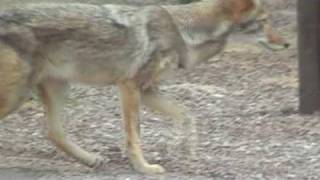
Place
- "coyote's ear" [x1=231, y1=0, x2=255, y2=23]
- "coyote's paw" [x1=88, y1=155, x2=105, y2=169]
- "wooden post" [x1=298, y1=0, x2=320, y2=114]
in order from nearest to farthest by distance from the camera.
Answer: "coyote's paw" [x1=88, y1=155, x2=105, y2=169] < "coyote's ear" [x1=231, y1=0, x2=255, y2=23] < "wooden post" [x1=298, y1=0, x2=320, y2=114]

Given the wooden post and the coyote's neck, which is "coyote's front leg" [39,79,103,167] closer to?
the coyote's neck

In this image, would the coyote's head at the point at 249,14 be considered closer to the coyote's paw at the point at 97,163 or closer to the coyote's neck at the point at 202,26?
the coyote's neck at the point at 202,26

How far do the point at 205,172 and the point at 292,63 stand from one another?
555 centimetres

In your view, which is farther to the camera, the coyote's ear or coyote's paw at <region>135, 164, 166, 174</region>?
the coyote's ear

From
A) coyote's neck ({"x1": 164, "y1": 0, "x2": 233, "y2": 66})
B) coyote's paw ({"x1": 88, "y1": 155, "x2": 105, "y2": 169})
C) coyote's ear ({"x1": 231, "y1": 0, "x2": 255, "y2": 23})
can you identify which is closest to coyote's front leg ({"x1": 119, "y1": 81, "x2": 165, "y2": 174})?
coyote's paw ({"x1": 88, "y1": 155, "x2": 105, "y2": 169})

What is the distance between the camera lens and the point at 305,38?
9133 millimetres

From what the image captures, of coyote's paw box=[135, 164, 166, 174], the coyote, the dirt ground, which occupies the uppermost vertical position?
the coyote

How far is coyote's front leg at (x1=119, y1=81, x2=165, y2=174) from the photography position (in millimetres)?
7000

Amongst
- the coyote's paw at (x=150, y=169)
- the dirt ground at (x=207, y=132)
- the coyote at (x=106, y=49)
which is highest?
the coyote at (x=106, y=49)

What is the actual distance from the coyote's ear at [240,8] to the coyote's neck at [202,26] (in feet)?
0.21

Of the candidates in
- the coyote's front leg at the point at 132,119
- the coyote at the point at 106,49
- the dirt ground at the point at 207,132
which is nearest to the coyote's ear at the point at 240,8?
the coyote at the point at 106,49

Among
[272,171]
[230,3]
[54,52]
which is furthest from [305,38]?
[54,52]

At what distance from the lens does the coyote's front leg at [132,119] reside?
276 inches

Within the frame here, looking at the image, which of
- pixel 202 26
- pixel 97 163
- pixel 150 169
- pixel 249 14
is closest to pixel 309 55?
pixel 249 14
